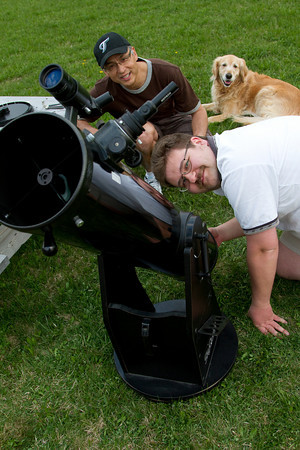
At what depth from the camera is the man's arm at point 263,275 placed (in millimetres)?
1982

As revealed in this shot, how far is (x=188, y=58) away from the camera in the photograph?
6059mm

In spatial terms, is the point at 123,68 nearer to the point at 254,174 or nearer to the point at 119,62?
the point at 119,62

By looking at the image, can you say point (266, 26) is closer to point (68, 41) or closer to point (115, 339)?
point (68, 41)

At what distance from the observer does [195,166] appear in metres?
2.08

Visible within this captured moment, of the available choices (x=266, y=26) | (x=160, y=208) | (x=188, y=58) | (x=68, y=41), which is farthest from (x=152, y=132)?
(x=68, y=41)

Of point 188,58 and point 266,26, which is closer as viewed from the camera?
point 188,58

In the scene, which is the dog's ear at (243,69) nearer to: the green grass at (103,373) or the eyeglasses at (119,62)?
the green grass at (103,373)

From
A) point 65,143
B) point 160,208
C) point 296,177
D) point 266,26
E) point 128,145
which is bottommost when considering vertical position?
point 266,26

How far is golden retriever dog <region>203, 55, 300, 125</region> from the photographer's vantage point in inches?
179

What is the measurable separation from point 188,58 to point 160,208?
195 inches

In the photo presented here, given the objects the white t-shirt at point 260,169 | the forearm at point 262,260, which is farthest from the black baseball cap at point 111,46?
the forearm at point 262,260

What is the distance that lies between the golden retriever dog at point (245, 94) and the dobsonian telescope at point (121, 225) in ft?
9.85

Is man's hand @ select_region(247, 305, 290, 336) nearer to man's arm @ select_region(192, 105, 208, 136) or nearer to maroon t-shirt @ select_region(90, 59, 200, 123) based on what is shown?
man's arm @ select_region(192, 105, 208, 136)

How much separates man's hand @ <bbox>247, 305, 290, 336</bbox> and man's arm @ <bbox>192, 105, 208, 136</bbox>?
1633mm
